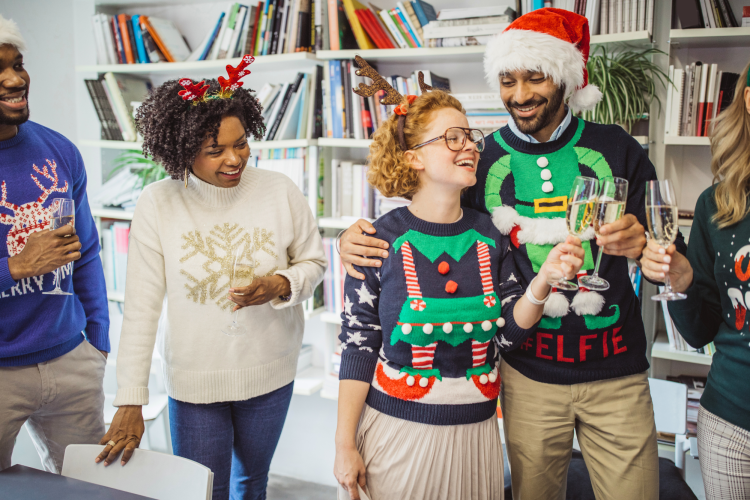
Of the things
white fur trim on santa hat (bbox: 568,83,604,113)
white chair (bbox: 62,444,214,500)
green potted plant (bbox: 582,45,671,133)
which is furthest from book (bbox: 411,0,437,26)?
white chair (bbox: 62,444,214,500)

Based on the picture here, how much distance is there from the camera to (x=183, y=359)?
61.8 inches

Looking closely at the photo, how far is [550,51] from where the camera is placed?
1.43 meters

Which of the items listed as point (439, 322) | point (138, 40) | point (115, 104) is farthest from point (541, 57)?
point (115, 104)

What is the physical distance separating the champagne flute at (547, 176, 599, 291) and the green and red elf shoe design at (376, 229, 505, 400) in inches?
9.8

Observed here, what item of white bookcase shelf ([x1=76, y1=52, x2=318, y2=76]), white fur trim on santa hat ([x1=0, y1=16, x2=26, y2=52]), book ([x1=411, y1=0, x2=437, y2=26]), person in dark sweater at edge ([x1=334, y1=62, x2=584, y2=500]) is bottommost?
person in dark sweater at edge ([x1=334, y1=62, x2=584, y2=500])

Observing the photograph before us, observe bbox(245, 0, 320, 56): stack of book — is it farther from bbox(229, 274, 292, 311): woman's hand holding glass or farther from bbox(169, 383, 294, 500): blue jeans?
bbox(169, 383, 294, 500): blue jeans

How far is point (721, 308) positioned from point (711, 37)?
3.89ft

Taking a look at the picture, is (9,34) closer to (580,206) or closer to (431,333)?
(431,333)

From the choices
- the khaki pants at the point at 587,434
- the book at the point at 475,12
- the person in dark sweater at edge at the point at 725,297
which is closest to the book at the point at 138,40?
the book at the point at 475,12

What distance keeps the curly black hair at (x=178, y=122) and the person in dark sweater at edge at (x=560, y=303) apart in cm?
50

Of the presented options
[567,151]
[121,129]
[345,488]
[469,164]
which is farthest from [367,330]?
[121,129]

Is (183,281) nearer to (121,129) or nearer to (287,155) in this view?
(287,155)

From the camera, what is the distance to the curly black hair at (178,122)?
150 centimetres

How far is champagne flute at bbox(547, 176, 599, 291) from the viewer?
1.10 meters
